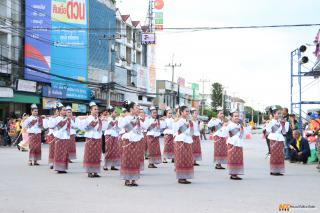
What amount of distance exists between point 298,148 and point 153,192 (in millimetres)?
9165

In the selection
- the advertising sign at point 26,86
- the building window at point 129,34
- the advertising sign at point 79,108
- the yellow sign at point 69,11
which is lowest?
the advertising sign at point 79,108

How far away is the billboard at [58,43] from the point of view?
32.1 metres

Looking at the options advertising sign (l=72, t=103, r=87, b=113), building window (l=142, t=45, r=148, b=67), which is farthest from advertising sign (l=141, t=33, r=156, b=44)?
building window (l=142, t=45, r=148, b=67)

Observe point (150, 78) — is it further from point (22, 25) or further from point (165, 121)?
point (165, 121)

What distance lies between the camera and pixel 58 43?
35.4 metres

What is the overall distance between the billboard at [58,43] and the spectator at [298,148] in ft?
61.5

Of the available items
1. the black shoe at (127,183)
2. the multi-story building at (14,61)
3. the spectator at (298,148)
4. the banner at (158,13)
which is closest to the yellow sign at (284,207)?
the black shoe at (127,183)

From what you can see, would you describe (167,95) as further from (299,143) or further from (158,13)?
(299,143)

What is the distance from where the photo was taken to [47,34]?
34.1 meters

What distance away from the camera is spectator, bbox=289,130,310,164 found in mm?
16531

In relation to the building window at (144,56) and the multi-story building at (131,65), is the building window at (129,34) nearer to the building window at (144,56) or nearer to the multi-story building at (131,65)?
the multi-story building at (131,65)

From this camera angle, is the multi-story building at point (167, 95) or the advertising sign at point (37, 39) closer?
the advertising sign at point (37, 39)

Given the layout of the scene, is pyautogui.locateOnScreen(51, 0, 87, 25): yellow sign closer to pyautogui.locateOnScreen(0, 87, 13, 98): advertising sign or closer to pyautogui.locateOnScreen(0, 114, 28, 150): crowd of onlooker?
pyautogui.locateOnScreen(0, 87, 13, 98): advertising sign

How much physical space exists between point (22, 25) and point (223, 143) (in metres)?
21.1
